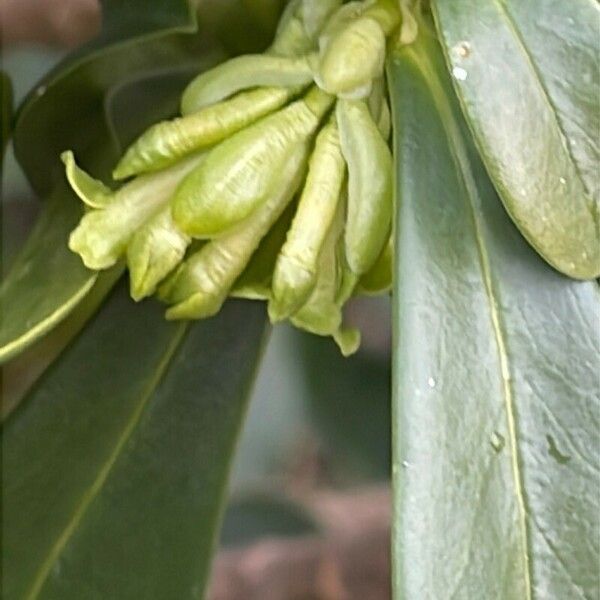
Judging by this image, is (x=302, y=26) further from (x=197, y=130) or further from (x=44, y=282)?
(x=44, y=282)

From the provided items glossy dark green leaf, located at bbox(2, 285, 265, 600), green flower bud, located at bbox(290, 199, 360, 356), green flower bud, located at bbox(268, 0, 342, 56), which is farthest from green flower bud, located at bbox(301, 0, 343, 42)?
glossy dark green leaf, located at bbox(2, 285, 265, 600)

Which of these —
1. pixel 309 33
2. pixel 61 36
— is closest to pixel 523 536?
pixel 309 33

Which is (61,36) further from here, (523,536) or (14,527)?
(523,536)

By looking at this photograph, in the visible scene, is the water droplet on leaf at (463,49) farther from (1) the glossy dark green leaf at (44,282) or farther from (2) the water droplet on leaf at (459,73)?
(1) the glossy dark green leaf at (44,282)

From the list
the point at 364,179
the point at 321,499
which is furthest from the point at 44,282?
the point at 321,499

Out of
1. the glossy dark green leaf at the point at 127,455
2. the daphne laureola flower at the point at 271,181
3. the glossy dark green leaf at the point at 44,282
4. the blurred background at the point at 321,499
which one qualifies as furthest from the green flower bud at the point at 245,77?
the blurred background at the point at 321,499

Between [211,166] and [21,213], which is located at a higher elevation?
[211,166]
